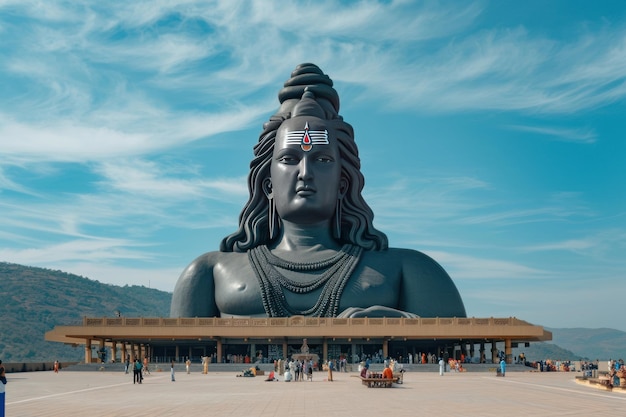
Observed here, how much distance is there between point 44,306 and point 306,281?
371ft

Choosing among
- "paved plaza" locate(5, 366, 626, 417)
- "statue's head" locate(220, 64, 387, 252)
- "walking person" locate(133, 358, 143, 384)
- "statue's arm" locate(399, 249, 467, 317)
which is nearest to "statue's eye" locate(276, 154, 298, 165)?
"statue's head" locate(220, 64, 387, 252)

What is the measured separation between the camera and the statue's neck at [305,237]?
47188mm

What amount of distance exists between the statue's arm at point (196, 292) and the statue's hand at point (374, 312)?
8.38 metres

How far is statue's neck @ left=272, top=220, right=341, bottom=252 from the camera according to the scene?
4719cm

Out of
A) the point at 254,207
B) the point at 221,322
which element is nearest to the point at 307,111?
the point at 254,207

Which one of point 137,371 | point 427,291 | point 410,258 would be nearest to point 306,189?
point 410,258

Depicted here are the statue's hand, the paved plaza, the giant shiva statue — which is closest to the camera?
the paved plaza

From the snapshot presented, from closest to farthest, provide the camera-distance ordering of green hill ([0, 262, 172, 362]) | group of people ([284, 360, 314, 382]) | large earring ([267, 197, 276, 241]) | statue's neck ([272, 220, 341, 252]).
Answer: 1. group of people ([284, 360, 314, 382])
2. statue's neck ([272, 220, 341, 252])
3. large earring ([267, 197, 276, 241])
4. green hill ([0, 262, 172, 362])

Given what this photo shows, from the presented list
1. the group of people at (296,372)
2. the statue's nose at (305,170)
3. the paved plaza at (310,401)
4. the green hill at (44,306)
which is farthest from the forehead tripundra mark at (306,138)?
the green hill at (44,306)

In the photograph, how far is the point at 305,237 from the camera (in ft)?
155

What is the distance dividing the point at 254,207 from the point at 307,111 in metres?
6.73

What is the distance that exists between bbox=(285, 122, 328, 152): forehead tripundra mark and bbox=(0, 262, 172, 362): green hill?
7711 centimetres

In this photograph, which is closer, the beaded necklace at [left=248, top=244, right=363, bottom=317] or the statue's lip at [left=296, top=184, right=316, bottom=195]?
the beaded necklace at [left=248, top=244, right=363, bottom=317]

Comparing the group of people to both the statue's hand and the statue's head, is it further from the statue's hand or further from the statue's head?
the statue's head
